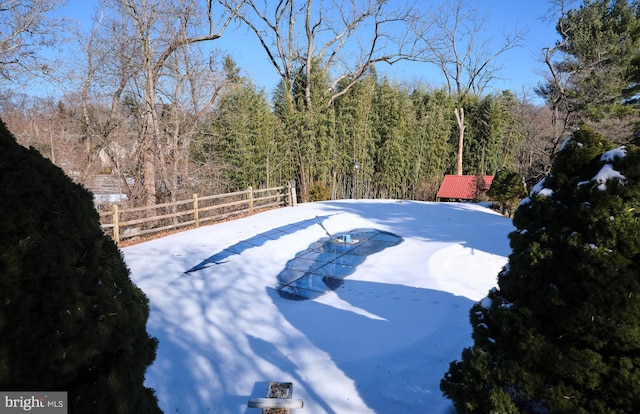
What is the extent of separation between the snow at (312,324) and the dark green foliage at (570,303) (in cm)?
73

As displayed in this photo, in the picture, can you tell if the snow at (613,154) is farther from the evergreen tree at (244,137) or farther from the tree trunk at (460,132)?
the tree trunk at (460,132)

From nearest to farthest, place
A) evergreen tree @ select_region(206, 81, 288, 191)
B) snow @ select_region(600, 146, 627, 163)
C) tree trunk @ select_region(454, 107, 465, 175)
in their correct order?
snow @ select_region(600, 146, 627, 163)
evergreen tree @ select_region(206, 81, 288, 191)
tree trunk @ select_region(454, 107, 465, 175)

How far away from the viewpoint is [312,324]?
3.79m

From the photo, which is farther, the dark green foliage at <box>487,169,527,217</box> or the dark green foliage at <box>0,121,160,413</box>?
the dark green foliage at <box>487,169,527,217</box>

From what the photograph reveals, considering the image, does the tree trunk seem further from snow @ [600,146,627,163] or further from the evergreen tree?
snow @ [600,146,627,163]

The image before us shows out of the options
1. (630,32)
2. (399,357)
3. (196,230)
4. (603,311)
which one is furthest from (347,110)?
(603,311)

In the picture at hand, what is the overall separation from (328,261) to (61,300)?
4795 mm

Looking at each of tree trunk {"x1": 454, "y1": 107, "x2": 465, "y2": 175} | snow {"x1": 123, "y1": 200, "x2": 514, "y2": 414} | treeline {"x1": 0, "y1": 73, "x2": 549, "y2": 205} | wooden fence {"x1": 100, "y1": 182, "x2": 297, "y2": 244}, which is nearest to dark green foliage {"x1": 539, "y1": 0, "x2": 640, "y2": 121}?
treeline {"x1": 0, "y1": 73, "x2": 549, "y2": 205}

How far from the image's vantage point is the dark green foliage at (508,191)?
10391mm

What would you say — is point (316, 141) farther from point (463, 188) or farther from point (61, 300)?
point (61, 300)

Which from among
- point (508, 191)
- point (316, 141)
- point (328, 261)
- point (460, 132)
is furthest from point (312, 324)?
point (460, 132)

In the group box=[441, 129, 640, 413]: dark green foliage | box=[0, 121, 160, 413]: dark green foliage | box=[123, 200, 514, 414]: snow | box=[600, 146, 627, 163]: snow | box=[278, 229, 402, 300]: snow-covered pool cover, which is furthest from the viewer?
box=[278, 229, 402, 300]: snow-covered pool cover

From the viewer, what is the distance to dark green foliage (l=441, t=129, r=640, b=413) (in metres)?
1.67

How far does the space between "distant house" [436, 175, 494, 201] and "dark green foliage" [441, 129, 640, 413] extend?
1277 cm
